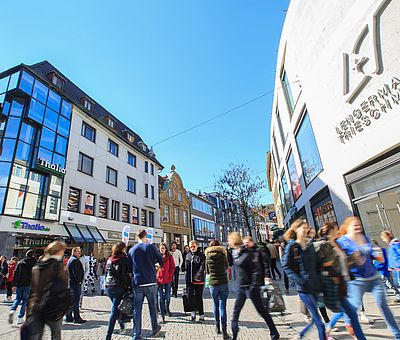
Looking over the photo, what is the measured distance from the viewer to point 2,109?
16.8 meters

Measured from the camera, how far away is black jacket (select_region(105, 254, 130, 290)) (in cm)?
483

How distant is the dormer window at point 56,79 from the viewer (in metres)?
20.5

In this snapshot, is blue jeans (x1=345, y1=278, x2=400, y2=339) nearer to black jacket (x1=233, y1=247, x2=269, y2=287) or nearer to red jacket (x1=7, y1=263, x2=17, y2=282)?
black jacket (x1=233, y1=247, x2=269, y2=287)

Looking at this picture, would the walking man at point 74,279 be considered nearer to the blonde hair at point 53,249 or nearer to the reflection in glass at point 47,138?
the blonde hair at point 53,249

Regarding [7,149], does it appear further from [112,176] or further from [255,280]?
[255,280]

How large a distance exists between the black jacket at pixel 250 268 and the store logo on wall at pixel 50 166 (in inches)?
668

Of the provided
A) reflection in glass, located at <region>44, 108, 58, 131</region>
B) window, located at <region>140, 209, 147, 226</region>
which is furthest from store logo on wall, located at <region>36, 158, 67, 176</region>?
window, located at <region>140, 209, 147, 226</region>

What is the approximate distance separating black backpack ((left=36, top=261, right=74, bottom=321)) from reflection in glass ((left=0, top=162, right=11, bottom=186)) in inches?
609

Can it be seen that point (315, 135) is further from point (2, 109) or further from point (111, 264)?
point (2, 109)

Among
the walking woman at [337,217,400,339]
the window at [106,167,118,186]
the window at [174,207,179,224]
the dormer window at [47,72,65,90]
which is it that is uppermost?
the dormer window at [47,72,65,90]

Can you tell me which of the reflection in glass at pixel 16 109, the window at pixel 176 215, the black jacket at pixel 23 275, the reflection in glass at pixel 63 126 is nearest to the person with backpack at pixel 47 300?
the black jacket at pixel 23 275

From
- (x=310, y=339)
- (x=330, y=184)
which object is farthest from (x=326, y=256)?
(x=330, y=184)

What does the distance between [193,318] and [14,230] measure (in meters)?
14.0

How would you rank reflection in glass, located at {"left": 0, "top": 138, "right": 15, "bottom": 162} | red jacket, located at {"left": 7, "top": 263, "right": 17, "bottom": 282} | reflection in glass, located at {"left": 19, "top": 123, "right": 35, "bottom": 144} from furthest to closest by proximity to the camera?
reflection in glass, located at {"left": 19, "top": 123, "right": 35, "bottom": 144} < reflection in glass, located at {"left": 0, "top": 138, "right": 15, "bottom": 162} < red jacket, located at {"left": 7, "top": 263, "right": 17, "bottom": 282}
